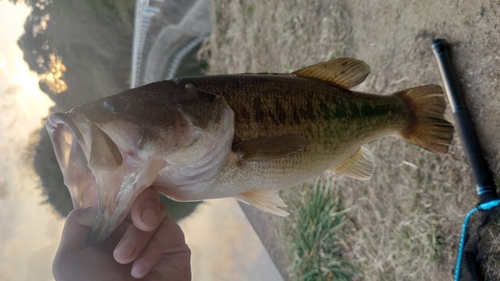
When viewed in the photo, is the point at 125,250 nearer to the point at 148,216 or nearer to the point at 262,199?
the point at 148,216

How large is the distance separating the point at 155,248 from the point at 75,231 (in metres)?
0.36

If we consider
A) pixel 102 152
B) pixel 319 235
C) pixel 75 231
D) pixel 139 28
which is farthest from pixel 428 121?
pixel 139 28

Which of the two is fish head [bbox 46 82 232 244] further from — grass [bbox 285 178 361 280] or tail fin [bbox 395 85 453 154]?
grass [bbox 285 178 361 280]

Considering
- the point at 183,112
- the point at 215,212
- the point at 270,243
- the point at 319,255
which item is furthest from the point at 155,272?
the point at 215,212

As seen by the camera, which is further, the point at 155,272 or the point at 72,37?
the point at 72,37

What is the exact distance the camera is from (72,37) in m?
12.2

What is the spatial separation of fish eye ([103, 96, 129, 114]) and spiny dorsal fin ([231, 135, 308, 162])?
0.37 meters

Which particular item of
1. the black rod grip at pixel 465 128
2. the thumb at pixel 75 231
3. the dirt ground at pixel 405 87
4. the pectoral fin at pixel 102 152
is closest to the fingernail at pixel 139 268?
the thumb at pixel 75 231

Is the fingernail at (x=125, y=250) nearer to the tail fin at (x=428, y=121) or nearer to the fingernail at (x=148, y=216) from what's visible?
the fingernail at (x=148, y=216)

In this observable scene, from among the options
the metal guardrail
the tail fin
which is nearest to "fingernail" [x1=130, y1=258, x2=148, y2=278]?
the tail fin

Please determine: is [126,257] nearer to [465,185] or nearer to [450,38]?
[465,185]

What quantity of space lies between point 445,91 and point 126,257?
222 centimetres

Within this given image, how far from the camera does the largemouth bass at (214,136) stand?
36.0 inches

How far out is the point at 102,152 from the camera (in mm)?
856
